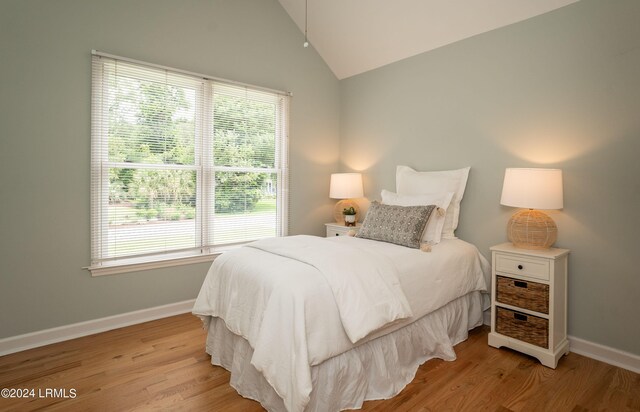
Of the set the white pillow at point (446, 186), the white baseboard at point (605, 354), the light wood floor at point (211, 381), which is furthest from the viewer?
the white pillow at point (446, 186)

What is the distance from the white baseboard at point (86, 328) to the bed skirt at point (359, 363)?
0.94m

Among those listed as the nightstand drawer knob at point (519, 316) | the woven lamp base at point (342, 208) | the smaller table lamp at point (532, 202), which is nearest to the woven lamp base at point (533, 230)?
the smaller table lamp at point (532, 202)

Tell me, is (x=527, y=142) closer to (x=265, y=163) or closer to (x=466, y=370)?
(x=466, y=370)

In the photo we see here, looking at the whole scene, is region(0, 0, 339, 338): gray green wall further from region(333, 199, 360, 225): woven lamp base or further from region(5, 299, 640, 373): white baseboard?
region(333, 199, 360, 225): woven lamp base

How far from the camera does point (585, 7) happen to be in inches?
95.3

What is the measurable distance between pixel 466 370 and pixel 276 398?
50.4 inches

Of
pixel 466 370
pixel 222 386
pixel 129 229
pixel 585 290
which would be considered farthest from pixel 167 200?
pixel 585 290

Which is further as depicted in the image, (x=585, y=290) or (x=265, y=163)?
(x=265, y=163)

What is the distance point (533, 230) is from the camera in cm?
246

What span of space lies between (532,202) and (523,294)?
2.13 feet

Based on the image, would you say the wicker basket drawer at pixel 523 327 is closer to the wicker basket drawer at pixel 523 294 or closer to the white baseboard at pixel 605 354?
the wicker basket drawer at pixel 523 294

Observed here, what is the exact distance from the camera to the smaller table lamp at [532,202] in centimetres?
232

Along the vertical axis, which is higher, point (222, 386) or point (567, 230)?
point (567, 230)

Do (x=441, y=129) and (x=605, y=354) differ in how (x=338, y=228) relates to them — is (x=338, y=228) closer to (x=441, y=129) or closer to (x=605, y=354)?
(x=441, y=129)
